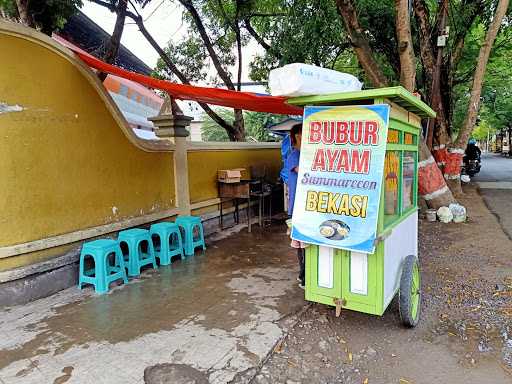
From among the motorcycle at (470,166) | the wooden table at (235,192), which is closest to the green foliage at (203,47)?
the wooden table at (235,192)

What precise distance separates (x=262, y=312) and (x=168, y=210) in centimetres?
285

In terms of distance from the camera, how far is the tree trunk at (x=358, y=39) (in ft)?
21.0

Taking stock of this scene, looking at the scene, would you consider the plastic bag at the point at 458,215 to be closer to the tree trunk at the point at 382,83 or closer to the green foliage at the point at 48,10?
the tree trunk at the point at 382,83

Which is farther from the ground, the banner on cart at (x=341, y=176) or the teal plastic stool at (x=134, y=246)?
the banner on cart at (x=341, y=176)

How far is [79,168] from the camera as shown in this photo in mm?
4371

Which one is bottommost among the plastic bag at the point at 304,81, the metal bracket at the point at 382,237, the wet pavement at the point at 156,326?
the wet pavement at the point at 156,326

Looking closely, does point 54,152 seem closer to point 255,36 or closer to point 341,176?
point 341,176

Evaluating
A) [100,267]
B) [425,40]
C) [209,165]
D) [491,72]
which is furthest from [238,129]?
[491,72]

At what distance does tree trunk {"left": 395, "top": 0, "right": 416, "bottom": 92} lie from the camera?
6035 millimetres

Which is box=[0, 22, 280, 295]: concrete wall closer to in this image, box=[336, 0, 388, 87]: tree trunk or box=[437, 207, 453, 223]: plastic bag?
box=[336, 0, 388, 87]: tree trunk

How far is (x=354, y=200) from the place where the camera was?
2.86 m

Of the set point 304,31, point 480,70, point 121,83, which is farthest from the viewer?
point 304,31

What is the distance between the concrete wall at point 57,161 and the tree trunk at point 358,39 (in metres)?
3.93

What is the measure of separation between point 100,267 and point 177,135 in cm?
265
